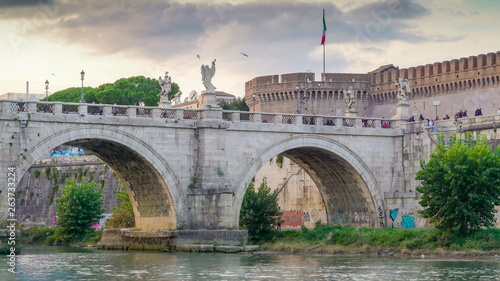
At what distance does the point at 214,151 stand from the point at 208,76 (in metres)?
3.68

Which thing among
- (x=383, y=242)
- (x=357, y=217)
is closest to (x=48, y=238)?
(x=357, y=217)

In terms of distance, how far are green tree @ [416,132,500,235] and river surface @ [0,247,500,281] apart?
2.10 meters

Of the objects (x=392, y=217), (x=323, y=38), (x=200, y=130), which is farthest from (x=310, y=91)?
(x=200, y=130)

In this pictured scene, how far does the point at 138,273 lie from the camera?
33969 millimetres

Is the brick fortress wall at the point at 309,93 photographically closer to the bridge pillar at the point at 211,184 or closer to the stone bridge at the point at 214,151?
the stone bridge at the point at 214,151

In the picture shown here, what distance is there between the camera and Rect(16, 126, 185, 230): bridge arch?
42.0 metres

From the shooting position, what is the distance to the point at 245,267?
1433 inches

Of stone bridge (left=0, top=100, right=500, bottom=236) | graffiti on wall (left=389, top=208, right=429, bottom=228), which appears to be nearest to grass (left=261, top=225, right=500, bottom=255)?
stone bridge (left=0, top=100, right=500, bottom=236)

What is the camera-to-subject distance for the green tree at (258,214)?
49312 millimetres

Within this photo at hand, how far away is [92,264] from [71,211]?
61.1ft

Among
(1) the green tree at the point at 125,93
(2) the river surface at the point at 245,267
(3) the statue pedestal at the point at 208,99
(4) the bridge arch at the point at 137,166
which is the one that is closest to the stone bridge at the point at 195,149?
(4) the bridge arch at the point at 137,166

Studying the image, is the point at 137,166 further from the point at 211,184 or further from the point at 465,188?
the point at 465,188

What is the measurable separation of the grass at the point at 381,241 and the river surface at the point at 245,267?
1271 millimetres

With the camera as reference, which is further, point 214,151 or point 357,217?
point 357,217
